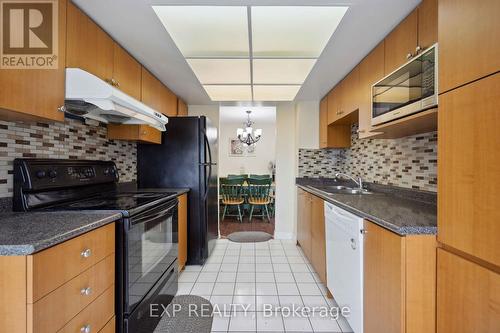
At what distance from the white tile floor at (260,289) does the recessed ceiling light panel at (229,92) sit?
203cm

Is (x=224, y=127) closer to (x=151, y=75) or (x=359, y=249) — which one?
(x=151, y=75)

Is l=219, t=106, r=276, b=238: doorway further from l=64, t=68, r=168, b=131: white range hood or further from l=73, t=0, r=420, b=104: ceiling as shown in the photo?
l=64, t=68, r=168, b=131: white range hood

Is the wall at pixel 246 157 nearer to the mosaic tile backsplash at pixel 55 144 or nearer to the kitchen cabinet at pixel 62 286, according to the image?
the mosaic tile backsplash at pixel 55 144

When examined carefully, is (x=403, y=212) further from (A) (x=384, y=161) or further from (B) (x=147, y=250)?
(B) (x=147, y=250)

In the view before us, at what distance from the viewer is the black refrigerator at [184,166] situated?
2.71m

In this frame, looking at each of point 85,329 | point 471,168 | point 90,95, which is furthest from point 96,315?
point 471,168

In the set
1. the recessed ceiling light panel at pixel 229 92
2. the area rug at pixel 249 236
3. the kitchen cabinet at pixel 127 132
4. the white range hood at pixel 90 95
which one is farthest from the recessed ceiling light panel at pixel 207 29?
the area rug at pixel 249 236

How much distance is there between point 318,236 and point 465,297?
145 cm

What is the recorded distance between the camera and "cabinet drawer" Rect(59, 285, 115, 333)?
0.98m

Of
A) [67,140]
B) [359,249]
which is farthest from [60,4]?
[359,249]

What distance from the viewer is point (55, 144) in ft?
5.40

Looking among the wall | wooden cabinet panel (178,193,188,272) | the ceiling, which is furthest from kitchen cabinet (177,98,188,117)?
the wall

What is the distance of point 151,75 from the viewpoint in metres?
2.45

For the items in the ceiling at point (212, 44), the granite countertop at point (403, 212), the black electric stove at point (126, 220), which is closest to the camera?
the granite countertop at point (403, 212)
